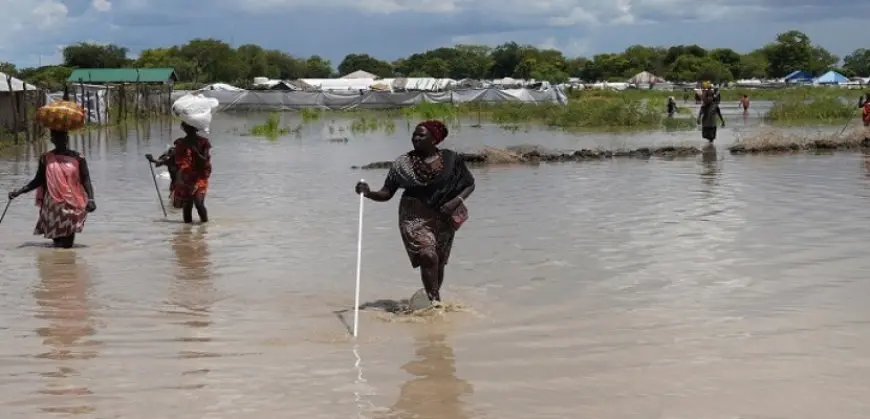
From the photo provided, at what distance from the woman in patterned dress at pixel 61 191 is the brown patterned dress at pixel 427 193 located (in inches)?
158

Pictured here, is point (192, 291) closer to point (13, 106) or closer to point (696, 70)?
point (13, 106)

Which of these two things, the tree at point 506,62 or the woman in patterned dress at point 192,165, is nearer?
the woman in patterned dress at point 192,165

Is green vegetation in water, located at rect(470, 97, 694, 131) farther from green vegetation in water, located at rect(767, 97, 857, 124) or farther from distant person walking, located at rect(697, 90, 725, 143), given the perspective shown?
distant person walking, located at rect(697, 90, 725, 143)

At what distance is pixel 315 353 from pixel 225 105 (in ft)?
165

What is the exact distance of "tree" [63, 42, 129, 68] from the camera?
9931 cm

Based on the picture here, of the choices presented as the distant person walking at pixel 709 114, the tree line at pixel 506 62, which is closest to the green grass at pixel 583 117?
the distant person walking at pixel 709 114

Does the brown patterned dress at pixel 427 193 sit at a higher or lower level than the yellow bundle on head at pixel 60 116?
lower

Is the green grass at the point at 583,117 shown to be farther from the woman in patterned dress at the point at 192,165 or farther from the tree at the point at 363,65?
the tree at the point at 363,65

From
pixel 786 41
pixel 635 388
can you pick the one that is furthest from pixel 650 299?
pixel 786 41

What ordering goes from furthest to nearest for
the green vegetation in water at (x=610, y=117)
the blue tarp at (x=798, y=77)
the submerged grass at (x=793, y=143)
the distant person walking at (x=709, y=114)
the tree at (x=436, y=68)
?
the tree at (x=436, y=68), the blue tarp at (x=798, y=77), the green vegetation in water at (x=610, y=117), the distant person walking at (x=709, y=114), the submerged grass at (x=793, y=143)

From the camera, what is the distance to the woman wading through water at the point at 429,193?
284 inches

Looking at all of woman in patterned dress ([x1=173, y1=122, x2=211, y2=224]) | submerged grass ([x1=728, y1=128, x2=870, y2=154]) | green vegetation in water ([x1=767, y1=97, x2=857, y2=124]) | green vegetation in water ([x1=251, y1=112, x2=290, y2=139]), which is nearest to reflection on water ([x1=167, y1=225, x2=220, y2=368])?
woman in patterned dress ([x1=173, y1=122, x2=211, y2=224])

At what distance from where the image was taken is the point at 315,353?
6449 mm

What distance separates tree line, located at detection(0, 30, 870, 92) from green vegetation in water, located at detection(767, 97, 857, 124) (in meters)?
64.3
